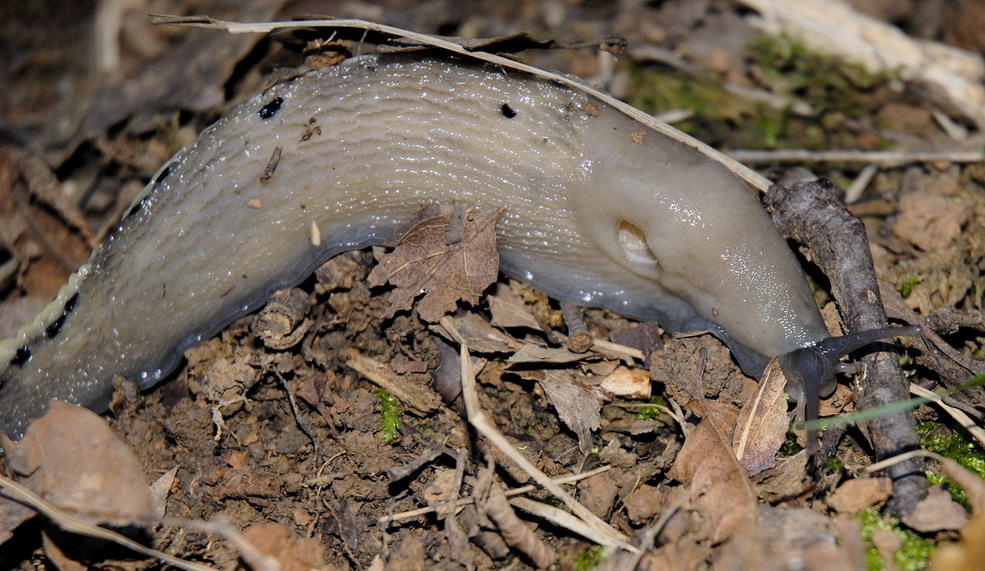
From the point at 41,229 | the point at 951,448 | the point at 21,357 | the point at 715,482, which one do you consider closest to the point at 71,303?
the point at 21,357

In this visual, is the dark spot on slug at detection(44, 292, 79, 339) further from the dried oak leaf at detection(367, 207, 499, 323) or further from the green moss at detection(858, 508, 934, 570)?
the green moss at detection(858, 508, 934, 570)

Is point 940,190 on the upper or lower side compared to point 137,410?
upper

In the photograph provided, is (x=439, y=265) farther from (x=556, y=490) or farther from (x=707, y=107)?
(x=707, y=107)

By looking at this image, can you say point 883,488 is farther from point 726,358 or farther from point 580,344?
point 580,344

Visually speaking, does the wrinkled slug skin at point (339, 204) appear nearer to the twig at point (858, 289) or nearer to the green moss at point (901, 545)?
the twig at point (858, 289)

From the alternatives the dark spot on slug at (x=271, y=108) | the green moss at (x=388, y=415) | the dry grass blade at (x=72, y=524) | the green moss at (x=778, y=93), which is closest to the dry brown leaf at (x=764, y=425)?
the green moss at (x=388, y=415)

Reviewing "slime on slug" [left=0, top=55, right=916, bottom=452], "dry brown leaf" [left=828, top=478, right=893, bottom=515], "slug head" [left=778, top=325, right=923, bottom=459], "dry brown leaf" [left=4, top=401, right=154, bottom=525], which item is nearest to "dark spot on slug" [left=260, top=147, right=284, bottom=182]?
"slime on slug" [left=0, top=55, right=916, bottom=452]

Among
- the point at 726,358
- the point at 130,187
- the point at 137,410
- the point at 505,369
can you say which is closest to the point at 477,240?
the point at 505,369
